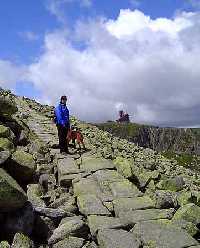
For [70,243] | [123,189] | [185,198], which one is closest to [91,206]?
[123,189]

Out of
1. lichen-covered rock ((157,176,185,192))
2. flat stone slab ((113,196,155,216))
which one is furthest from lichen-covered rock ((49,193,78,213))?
lichen-covered rock ((157,176,185,192))

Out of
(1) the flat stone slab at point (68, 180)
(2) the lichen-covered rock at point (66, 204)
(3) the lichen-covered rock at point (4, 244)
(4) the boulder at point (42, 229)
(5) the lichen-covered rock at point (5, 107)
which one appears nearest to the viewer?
(3) the lichen-covered rock at point (4, 244)

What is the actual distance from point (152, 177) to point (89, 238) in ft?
30.9

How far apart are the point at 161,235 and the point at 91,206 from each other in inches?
133

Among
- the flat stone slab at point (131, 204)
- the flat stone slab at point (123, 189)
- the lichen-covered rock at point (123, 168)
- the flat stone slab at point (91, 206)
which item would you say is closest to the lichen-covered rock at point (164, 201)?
the flat stone slab at point (131, 204)

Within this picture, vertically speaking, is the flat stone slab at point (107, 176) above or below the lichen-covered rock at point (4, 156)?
below

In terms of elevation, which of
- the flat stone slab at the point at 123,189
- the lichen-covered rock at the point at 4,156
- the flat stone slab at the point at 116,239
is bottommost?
the flat stone slab at the point at 116,239

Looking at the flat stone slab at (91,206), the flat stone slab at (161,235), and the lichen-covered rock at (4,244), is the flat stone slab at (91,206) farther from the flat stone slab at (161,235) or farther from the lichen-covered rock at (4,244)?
the lichen-covered rock at (4,244)

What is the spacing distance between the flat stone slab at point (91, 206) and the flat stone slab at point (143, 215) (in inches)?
28.9

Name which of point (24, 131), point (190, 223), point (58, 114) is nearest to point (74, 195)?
point (190, 223)

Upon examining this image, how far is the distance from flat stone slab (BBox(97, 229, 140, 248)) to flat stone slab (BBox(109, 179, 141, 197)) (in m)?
3.92

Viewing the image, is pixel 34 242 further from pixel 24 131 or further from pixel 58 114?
pixel 24 131

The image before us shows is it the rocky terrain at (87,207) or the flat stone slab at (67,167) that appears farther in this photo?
the flat stone slab at (67,167)

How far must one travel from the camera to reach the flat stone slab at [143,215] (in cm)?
1527
